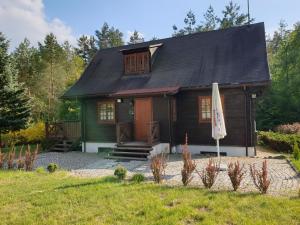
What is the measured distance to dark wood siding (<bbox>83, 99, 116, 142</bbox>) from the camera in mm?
14070

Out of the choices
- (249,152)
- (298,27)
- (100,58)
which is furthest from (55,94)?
(298,27)

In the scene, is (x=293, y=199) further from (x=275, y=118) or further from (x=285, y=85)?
(x=285, y=85)

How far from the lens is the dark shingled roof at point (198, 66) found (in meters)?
11.8

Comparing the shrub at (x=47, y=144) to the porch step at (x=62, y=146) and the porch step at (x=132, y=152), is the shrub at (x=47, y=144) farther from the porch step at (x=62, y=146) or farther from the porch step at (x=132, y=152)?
the porch step at (x=132, y=152)

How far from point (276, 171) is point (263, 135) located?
7176 mm

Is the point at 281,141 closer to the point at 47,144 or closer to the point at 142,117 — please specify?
the point at 142,117

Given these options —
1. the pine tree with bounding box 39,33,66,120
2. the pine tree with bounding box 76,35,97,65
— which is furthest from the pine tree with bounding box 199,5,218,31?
the pine tree with bounding box 39,33,66,120

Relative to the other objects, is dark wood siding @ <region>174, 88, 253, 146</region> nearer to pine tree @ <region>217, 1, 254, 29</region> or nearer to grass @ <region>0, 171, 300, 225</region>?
grass @ <region>0, 171, 300, 225</region>

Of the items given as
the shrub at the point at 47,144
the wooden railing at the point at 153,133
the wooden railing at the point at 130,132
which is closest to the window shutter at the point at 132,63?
the wooden railing at the point at 130,132

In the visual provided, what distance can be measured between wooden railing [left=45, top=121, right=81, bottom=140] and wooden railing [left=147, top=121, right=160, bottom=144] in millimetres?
5293

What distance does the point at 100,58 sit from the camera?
1748cm

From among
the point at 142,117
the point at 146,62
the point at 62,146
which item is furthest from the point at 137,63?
Answer: the point at 62,146

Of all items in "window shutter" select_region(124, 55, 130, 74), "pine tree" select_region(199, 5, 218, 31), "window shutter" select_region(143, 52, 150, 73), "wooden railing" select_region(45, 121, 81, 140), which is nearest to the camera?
"window shutter" select_region(143, 52, 150, 73)

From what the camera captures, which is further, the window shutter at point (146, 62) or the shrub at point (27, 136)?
the shrub at point (27, 136)
